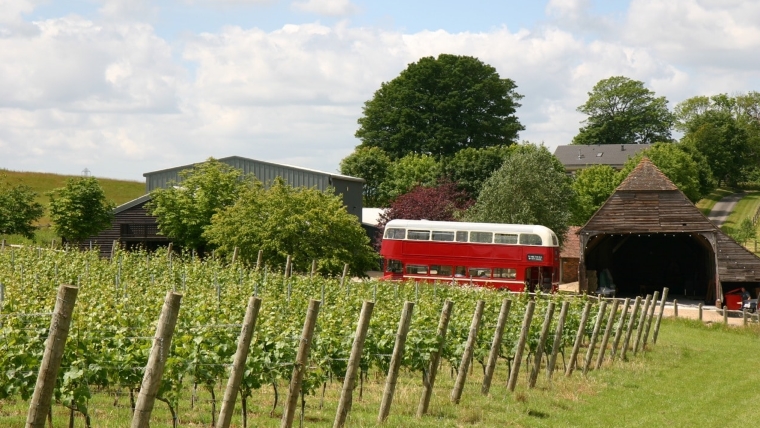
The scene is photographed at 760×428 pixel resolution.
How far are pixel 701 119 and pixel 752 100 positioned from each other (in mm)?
13506

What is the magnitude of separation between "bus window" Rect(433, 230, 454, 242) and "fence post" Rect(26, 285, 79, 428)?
3238 cm

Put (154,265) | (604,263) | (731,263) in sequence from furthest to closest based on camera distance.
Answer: (604,263) < (731,263) < (154,265)

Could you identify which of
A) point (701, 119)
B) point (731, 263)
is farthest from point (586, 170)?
point (731, 263)

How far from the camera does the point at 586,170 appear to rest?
78188 mm

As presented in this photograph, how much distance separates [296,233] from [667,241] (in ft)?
64.3

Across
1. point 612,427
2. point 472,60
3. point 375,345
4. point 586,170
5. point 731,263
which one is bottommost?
point 612,427

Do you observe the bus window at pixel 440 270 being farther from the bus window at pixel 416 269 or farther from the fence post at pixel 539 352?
the fence post at pixel 539 352

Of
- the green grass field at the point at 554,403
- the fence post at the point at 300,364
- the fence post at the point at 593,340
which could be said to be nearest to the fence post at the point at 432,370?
the green grass field at the point at 554,403

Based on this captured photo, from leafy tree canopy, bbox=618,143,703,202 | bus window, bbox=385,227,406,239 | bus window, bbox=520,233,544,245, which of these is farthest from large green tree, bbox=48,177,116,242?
leafy tree canopy, bbox=618,143,703,202

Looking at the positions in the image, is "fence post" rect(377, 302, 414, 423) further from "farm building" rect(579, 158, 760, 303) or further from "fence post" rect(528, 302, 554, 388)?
"farm building" rect(579, 158, 760, 303)

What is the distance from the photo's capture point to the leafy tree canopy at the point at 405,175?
72.0 meters

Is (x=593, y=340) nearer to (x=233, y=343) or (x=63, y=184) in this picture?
(x=233, y=343)

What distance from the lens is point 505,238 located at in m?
38.9

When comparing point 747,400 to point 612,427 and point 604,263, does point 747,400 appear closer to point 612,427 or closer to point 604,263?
point 612,427
